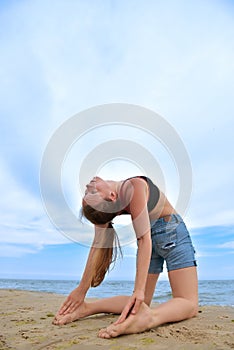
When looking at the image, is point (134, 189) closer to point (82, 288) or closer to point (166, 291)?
point (82, 288)

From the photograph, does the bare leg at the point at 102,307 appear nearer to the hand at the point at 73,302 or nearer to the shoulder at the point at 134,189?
the hand at the point at 73,302

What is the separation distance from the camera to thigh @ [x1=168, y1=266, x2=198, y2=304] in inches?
139

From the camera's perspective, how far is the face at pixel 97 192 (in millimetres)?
3377

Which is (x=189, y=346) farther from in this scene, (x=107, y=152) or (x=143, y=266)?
(x=107, y=152)

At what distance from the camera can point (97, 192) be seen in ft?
11.1

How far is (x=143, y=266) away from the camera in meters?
3.10

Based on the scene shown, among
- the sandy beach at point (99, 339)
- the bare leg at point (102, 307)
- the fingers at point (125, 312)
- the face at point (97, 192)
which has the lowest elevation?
the sandy beach at point (99, 339)

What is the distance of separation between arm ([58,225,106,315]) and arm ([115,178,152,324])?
55cm

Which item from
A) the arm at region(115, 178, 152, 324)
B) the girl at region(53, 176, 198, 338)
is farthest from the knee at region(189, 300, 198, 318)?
the arm at region(115, 178, 152, 324)

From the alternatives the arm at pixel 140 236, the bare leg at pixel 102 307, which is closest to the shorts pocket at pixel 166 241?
the arm at pixel 140 236

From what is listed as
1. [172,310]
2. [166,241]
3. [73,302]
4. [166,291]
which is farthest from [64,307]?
[166,291]

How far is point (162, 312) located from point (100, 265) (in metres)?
0.83

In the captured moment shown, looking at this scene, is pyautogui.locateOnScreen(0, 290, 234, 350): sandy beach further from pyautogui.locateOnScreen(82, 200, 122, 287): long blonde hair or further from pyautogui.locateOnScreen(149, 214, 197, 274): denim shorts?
pyautogui.locateOnScreen(149, 214, 197, 274): denim shorts

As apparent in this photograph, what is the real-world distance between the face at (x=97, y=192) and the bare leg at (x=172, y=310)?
938 millimetres
